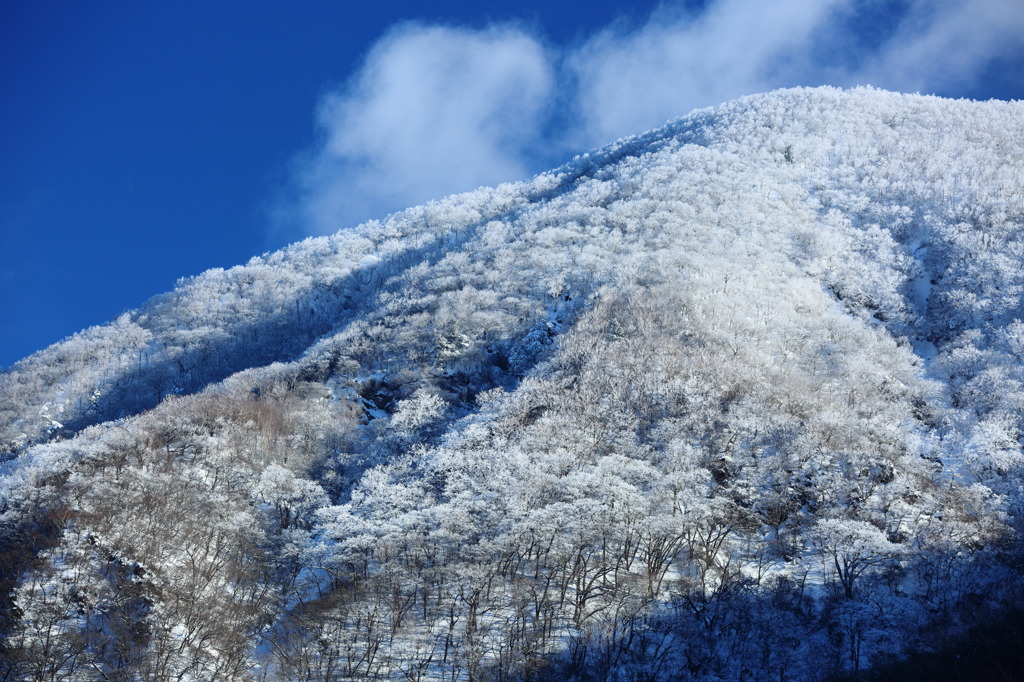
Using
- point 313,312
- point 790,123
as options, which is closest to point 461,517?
point 313,312

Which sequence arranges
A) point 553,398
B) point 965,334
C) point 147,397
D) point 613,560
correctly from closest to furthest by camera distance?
point 613,560
point 553,398
point 965,334
point 147,397

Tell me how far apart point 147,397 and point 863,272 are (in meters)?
119

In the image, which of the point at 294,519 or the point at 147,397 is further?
the point at 147,397

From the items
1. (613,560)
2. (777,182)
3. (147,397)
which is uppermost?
(777,182)

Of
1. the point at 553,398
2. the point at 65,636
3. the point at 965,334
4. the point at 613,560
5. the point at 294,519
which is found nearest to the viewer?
the point at 65,636

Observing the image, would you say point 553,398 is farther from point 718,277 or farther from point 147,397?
point 147,397

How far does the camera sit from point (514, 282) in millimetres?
99562

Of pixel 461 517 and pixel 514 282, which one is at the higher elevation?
pixel 514 282

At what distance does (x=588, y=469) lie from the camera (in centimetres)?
5206

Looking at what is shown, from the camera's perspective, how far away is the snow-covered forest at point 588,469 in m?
39.3

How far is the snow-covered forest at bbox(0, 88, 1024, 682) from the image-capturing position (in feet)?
129

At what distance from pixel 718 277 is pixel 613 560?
57.9m

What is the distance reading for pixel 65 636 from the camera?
37.4 metres

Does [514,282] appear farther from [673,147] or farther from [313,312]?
[673,147]
